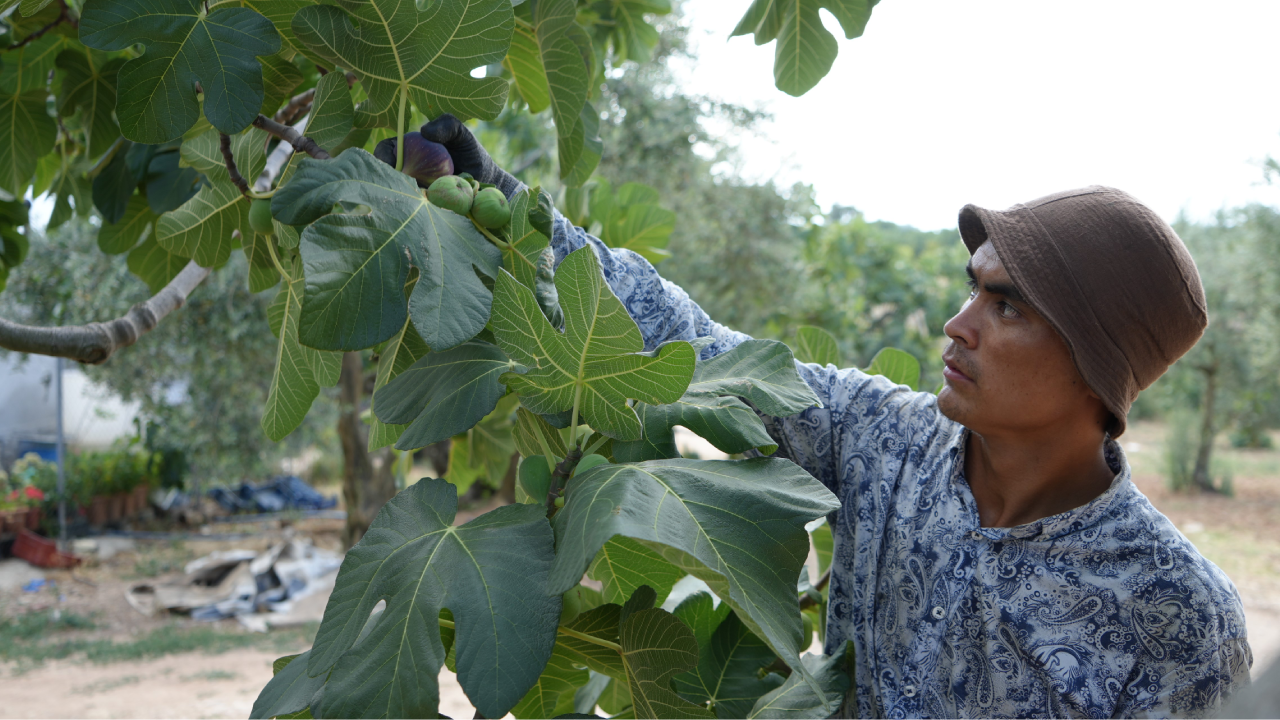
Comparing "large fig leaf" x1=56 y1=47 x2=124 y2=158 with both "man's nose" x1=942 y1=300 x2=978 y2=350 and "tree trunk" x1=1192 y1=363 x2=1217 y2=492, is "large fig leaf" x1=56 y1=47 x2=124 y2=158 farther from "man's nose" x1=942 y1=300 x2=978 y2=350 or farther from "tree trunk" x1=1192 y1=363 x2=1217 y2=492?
"tree trunk" x1=1192 y1=363 x2=1217 y2=492

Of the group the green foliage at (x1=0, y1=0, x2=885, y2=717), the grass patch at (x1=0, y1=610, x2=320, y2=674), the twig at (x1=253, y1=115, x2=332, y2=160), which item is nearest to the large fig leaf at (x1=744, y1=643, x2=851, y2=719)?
the green foliage at (x1=0, y1=0, x2=885, y2=717)

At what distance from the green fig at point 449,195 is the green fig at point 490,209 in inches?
0.7

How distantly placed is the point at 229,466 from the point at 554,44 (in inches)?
391

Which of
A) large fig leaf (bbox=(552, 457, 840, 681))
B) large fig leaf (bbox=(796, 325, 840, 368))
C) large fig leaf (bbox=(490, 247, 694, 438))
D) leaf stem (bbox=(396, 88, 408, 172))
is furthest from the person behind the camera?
large fig leaf (bbox=(796, 325, 840, 368))

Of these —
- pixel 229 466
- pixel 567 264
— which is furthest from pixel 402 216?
pixel 229 466

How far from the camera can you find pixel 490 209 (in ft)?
2.72

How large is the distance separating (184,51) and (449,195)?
319 millimetres

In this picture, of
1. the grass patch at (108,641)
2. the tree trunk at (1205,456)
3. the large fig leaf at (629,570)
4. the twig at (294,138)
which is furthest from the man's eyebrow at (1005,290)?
the tree trunk at (1205,456)

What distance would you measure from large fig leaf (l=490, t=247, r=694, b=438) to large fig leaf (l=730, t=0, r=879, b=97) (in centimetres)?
66

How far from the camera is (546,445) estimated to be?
0.86 metres

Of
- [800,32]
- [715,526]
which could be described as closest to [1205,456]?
[800,32]

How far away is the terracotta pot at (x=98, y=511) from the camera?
32.5 ft

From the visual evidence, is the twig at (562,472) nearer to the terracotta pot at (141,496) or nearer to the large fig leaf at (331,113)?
the large fig leaf at (331,113)

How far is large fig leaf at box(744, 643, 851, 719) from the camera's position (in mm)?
969
